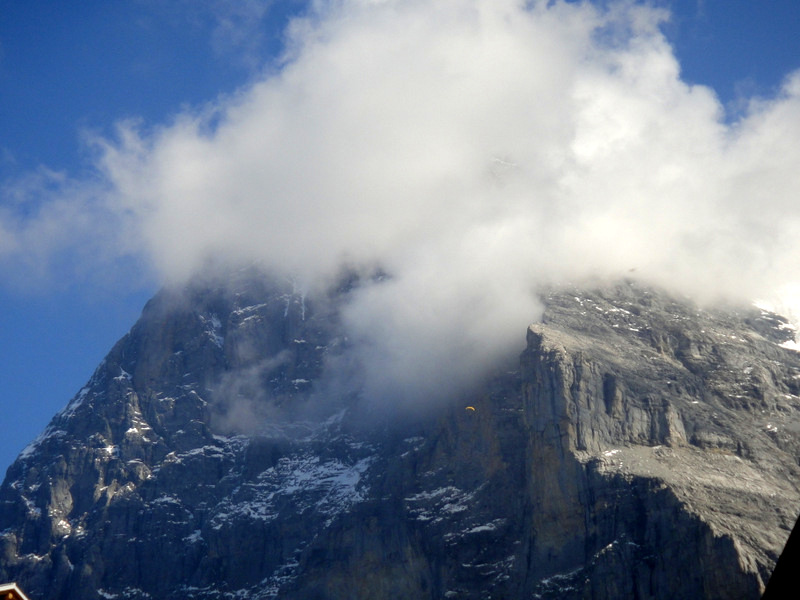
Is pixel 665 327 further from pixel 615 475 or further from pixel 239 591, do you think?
pixel 239 591

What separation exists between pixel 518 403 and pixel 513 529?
25960 millimetres

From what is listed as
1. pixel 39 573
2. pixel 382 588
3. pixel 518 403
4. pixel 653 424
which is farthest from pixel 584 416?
pixel 39 573

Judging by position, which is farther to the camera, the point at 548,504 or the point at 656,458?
the point at 656,458

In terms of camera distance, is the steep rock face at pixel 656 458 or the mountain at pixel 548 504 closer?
the steep rock face at pixel 656 458

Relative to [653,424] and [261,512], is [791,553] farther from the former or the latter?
[261,512]

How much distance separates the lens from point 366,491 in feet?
627

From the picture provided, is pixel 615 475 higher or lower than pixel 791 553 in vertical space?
higher

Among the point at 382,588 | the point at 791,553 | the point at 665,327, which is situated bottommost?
the point at 791,553

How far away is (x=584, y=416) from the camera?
163375 millimetres

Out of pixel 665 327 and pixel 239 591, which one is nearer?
pixel 239 591

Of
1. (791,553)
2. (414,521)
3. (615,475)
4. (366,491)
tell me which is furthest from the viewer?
(366,491)

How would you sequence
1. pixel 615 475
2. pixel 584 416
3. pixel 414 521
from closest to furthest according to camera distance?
pixel 615 475, pixel 584 416, pixel 414 521

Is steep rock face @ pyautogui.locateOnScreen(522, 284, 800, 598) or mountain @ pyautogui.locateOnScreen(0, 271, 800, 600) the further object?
mountain @ pyautogui.locateOnScreen(0, 271, 800, 600)

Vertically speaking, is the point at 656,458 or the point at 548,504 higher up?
the point at 656,458
